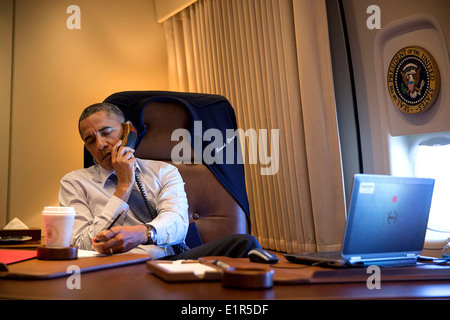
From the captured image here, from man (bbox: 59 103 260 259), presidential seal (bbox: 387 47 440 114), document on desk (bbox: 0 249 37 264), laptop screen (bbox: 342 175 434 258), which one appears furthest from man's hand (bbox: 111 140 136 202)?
presidential seal (bbox: 387 47 440 114)

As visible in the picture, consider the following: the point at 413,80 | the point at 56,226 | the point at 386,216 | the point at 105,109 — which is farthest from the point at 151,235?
the point at 413,80

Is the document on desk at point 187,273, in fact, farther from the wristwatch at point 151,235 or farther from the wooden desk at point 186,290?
the wristwatch at point 151,235

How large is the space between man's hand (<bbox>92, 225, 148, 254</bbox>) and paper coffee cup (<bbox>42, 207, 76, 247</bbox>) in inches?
6.8

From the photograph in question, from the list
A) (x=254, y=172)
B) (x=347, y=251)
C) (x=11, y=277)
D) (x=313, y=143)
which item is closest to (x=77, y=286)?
(x=11, y=277)

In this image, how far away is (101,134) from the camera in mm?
1955

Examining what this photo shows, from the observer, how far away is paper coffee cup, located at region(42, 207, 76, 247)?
47.0 inches

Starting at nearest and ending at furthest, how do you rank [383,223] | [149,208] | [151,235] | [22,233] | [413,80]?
[383,223]
[151,235]
[149,208]
[22,233]
[413,80]

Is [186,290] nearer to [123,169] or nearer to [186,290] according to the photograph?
[186,290]

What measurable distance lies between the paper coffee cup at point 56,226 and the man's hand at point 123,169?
1.90 feet

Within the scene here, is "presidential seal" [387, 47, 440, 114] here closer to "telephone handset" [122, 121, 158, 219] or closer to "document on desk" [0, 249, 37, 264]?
"telephone handset" [122, 121, 158, 219]

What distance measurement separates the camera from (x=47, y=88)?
13.6 ft

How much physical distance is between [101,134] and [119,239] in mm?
668

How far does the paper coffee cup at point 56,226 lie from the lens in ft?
3.92

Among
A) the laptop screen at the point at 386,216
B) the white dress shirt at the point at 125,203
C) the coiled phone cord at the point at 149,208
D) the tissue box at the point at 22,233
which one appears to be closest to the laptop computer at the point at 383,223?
the laptop screen at the point at 386,216
